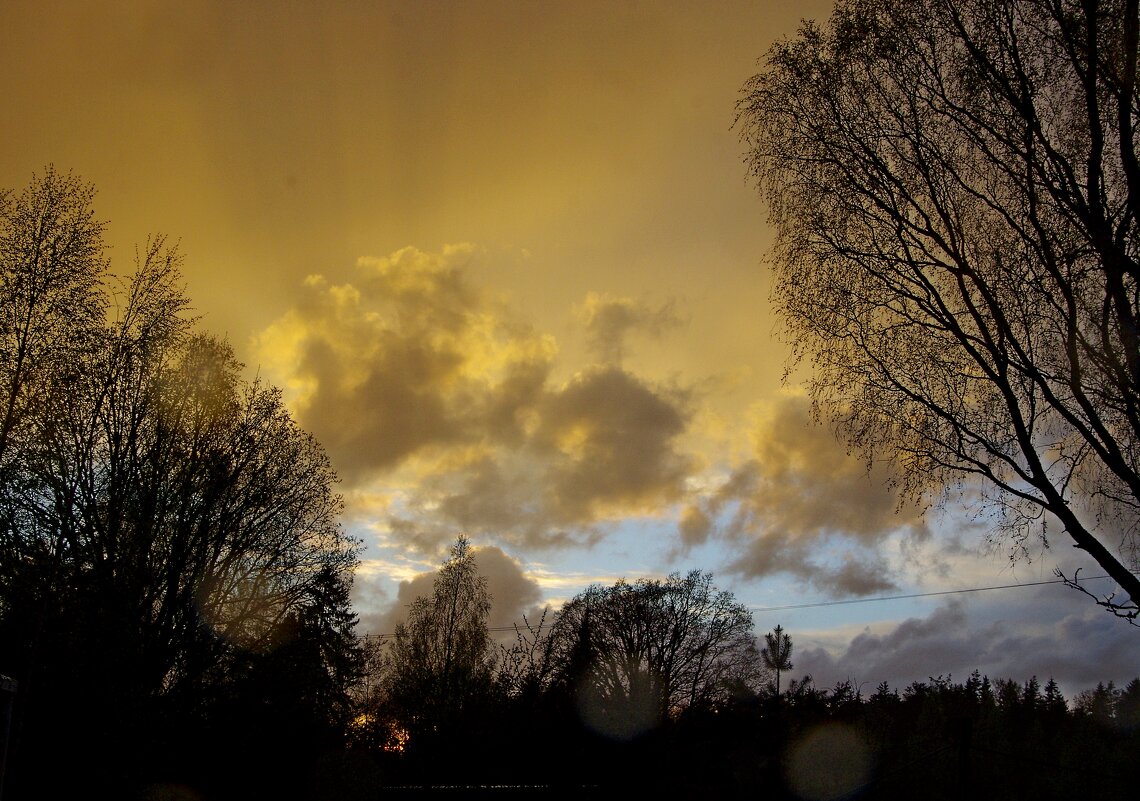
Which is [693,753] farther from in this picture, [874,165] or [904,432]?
[874,165]

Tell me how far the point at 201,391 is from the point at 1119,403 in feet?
57.3

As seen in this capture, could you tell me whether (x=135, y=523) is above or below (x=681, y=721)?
above

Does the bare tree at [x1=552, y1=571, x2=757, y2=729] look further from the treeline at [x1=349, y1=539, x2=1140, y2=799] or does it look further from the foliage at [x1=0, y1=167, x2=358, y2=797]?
the foliage at [x1=0, y1=167, x2=358, y2=797]

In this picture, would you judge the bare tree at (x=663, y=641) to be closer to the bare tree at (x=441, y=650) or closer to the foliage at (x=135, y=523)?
the bare tree at (x=441, y=650)

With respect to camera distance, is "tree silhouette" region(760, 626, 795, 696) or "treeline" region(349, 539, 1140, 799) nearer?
"treeline" region(349, 539, 1140, 799)

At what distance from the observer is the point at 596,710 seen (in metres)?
30.4

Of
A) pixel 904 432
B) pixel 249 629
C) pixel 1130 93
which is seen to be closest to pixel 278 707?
pixel 249 629

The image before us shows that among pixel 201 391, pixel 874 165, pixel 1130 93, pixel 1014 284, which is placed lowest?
pixel 1014 284

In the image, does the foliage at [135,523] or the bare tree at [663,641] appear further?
the bare tree at [663,641]

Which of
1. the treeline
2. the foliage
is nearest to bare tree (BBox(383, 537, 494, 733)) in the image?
the treeline

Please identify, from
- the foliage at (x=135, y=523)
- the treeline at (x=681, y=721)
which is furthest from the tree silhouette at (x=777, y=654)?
the foliage at (x=135, y=523)

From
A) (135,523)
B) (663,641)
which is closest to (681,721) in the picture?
(663,641)

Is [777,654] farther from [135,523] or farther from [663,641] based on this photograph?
[135,523]

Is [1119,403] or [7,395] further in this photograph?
[7,395]
